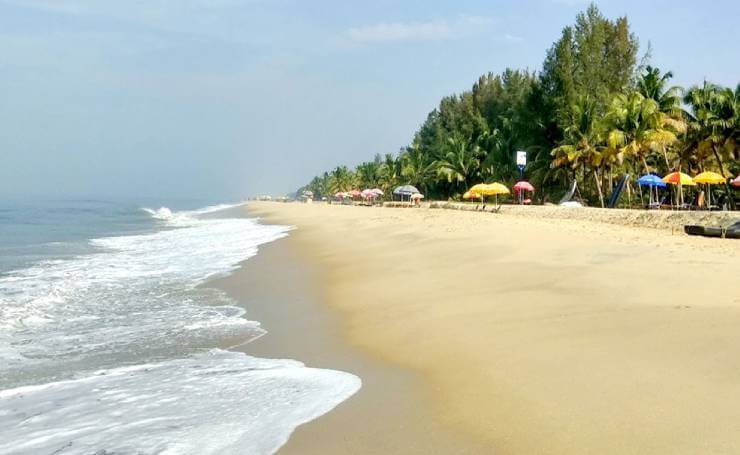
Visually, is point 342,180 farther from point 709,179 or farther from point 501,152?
point 709,179

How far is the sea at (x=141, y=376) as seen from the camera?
4930 millimetres

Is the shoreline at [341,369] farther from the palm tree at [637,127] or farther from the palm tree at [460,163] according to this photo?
the palm tree at [460,163]

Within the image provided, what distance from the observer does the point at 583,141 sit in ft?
114

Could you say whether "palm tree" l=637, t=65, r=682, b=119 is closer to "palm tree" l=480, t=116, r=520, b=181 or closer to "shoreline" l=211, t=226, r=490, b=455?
"palm tree" l=480, t=116, r=520, b=181

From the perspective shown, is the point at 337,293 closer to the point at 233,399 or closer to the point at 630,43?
the point at 233,399

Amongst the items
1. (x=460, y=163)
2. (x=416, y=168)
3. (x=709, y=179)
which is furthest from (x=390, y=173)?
(x=709, y=179)

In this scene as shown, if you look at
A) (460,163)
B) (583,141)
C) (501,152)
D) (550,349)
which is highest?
(501,152)

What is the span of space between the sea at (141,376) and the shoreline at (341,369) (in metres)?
0.20

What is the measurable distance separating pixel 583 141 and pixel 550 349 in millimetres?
30873

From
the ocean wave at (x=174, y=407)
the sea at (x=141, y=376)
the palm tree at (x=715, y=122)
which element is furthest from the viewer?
the palm tree at (x=715, y=122)

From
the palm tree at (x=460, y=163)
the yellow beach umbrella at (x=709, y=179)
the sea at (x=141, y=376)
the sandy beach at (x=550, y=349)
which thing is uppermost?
the palm tree at (x=460, y=163)

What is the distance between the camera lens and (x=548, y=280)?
1005 centimetres

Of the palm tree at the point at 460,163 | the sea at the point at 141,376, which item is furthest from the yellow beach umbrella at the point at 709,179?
the palm tree at the point at 460,163

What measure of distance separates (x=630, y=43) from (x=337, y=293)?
38507 mm
